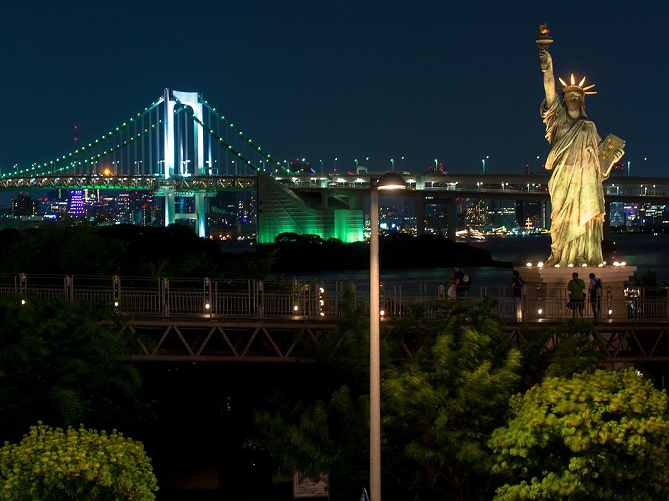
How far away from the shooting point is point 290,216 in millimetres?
91688

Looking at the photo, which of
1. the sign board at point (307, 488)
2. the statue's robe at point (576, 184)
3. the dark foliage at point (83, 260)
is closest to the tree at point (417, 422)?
the sign board at point (307, 488)

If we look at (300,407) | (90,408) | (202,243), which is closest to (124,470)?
(300,407)

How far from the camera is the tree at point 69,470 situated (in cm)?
972

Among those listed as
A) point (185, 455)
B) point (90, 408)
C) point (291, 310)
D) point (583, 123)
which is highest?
point (583, 123)

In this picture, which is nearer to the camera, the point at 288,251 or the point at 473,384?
the point at 473,384

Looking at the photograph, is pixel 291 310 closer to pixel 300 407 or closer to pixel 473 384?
pixel 300 407

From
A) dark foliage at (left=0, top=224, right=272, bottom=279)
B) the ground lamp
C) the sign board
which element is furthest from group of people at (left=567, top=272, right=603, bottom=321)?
dark foliage at (left=0, top=224, right=272, bottom=279)

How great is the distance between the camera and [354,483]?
42.5 ft

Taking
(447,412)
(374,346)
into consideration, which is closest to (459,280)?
(447,412)

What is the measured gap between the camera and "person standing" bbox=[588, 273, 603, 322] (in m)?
17.5

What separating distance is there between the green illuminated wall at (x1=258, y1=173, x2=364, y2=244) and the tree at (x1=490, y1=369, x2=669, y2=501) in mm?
79751

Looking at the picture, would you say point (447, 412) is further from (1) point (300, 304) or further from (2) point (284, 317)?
(1) point (300, 304)

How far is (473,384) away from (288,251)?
7077cm

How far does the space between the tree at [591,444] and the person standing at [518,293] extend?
6.61m
